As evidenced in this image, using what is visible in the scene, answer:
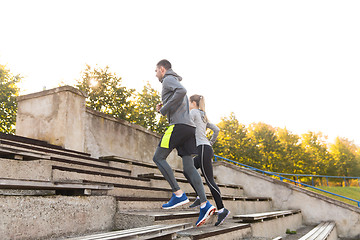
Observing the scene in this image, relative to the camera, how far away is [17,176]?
9.93ft

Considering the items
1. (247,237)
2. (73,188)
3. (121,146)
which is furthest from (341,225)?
(73,188)

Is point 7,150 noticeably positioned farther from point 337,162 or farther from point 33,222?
point 337,162

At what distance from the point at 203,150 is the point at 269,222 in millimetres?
2147

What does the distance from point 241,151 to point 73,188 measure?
106ft

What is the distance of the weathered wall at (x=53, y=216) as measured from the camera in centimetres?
203

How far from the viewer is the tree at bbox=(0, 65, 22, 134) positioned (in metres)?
23.6

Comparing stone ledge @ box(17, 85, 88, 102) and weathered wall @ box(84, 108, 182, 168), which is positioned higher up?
stone ledge @ box(17, 85, 88, 102)

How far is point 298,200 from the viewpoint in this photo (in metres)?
8.20

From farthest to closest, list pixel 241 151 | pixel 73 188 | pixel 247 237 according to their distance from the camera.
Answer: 1. pixel 241 151
2. pixel 247 237
3. pixel 73 188

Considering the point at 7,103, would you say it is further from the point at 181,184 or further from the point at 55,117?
the point at 181,184

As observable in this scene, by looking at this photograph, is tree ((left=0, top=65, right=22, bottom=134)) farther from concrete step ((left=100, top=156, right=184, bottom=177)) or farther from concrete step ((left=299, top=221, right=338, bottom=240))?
concrete step ((left=299, top=221, right=338, bottom=240))

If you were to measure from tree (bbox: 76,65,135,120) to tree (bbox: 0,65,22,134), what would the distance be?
231 inches

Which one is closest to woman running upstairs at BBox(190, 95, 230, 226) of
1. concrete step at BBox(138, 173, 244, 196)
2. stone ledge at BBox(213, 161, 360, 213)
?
concrete step at BBox(138, 173, 244, 196)

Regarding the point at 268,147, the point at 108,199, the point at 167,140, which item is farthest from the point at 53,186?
the point at 268,147
